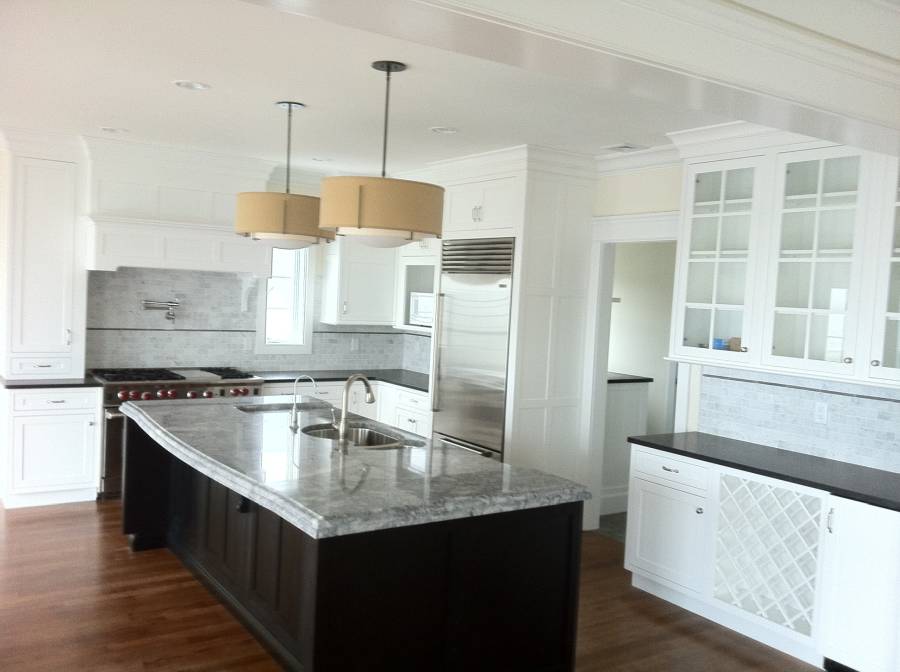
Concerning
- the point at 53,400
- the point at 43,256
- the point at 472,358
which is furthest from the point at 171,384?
the point at 472,358

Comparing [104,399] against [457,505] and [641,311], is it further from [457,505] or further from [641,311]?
[641,311]

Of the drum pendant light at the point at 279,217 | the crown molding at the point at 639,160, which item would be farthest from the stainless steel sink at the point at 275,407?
the crown molding at the point at 639,160

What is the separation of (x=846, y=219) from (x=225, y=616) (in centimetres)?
368

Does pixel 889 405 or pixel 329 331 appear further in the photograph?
pixel 329 331

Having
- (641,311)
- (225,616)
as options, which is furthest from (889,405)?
(641,311)

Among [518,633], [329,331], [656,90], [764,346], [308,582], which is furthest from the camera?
[329,331]

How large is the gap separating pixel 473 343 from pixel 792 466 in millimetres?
2429

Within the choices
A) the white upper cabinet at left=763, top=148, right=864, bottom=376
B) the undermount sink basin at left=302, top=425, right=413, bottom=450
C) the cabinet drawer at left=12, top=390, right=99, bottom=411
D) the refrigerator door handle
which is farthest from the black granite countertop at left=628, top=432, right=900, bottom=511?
the cabinet drawer at left=12, top=390, right=99, bottom=411

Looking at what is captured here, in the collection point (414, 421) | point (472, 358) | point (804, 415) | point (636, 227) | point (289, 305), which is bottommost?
point (414, 421)

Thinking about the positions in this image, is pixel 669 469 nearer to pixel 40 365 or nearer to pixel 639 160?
pixel 639 160

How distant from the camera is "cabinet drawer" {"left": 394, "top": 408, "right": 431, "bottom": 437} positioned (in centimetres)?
637

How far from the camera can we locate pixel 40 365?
5809mm

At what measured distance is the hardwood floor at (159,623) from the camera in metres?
3.62

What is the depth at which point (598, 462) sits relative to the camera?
591 centimetres
